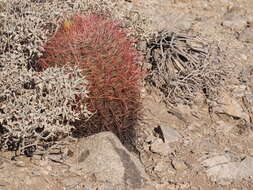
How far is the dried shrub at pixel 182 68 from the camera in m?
6.02

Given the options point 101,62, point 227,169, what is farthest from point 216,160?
point 101,62

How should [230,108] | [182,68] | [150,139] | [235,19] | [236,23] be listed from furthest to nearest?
[235,19] < [236,23] < [182,68] < [230,108] < [150,139]

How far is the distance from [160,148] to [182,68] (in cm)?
132

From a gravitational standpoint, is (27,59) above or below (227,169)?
above

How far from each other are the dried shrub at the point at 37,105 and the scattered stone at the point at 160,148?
3.18 feet

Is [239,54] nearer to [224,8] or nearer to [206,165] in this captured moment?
[224,8]

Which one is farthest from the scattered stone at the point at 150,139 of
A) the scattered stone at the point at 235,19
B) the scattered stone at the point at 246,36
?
the scattered stone at the point at 235,19

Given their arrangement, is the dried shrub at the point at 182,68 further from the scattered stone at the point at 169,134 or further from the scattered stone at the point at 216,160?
the scattered stone at the point at 216,160

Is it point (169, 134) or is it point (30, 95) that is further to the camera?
point (169, 134)

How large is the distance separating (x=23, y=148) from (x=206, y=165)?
1.84 metres

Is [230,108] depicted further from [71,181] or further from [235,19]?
[71,181]

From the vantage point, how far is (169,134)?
5.41m

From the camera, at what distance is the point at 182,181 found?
483cm

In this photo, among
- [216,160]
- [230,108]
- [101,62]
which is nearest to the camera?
[101,62]
